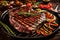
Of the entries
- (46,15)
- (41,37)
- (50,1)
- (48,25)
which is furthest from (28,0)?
(41,37)

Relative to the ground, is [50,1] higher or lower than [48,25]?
higher

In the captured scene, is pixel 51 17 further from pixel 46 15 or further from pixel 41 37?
pixel 41 37

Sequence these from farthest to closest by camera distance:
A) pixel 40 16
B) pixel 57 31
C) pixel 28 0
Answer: pixel 28 0 → pixel 40 16 → pixel 57 31

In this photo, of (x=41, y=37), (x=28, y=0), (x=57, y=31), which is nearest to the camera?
(x=41, y=37)

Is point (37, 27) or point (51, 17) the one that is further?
point (51, 17)

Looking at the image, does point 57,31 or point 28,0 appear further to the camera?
point 28,0

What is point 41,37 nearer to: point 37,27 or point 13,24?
point 37,27

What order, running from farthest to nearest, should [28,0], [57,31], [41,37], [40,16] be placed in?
[28,0], [40,16], [57,31], [41,37]

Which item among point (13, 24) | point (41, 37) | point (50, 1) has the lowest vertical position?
point (41, 37)

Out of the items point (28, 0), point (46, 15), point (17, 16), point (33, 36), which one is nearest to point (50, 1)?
point (28, 0)
